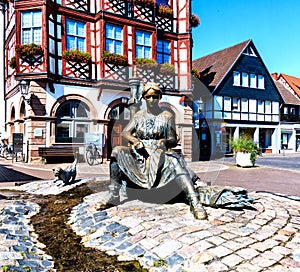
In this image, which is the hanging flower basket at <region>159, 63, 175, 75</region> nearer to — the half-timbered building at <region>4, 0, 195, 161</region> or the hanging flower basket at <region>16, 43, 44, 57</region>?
the half-timbered building at <region>4, 0, 195, 161</region>

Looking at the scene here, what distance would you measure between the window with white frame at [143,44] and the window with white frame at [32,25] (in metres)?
5.26

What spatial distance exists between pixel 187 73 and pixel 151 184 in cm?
1406

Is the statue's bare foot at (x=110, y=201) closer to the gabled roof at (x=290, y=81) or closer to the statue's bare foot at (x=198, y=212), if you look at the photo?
the statue's bare foot at (x=198, y=212)

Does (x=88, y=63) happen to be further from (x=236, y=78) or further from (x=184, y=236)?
(x=236, y=78)

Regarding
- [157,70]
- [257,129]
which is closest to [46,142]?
[157,70]

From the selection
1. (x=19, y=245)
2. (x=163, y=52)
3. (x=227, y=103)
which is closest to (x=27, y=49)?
(x=163, y=52)

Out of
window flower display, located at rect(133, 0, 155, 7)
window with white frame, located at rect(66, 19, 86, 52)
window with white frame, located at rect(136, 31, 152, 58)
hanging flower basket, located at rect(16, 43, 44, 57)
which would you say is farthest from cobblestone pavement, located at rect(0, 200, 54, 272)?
window flower display, located at rect(133, 0, 155, 7)

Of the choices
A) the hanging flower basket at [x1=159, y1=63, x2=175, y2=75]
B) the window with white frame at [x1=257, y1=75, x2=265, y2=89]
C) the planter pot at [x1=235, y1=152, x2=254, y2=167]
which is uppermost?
the window with white frame at [x1=257, y1=75, x2=265, y2=89]

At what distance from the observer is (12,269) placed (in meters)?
2.42

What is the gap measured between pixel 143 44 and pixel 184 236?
14455 mm

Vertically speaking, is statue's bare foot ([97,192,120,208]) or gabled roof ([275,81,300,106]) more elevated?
gabled roof ([275,81,300,106])

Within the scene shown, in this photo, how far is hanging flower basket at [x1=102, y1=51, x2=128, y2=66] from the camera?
14172 millimetres

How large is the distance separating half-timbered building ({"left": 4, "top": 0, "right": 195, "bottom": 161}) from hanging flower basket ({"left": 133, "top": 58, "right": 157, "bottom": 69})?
0.18 feet

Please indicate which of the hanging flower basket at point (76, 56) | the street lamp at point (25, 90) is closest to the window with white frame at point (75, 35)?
the hanging flower basket at point (76, 56)
